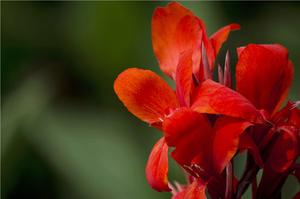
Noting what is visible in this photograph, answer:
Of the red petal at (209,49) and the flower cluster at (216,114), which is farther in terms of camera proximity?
the red petal at (209,49)

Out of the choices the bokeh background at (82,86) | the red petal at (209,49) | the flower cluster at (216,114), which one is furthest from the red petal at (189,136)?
the bokeh background at (82,86)

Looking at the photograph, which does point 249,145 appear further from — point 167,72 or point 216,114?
point 167,72

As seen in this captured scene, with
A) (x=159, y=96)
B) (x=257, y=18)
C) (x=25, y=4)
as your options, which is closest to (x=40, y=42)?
(x=25, y=4)

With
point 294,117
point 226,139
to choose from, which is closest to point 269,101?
point 294,117

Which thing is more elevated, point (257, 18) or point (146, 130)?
point (257, 18)

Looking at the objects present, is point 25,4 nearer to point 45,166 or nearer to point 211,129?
point 45,166

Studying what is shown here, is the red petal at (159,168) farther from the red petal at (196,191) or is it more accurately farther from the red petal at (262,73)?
the red petal at (262,73)
